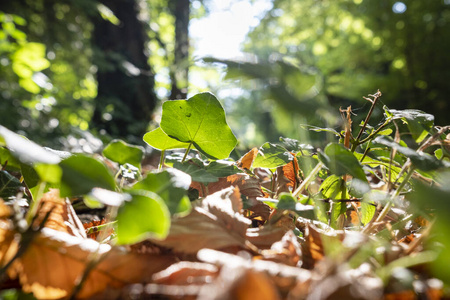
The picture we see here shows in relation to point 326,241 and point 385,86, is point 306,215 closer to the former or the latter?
point 326,241

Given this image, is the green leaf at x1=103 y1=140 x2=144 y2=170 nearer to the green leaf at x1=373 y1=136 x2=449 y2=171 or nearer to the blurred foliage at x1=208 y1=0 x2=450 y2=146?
the green leaf at x1=373 y1=136 x2=449 y2=171

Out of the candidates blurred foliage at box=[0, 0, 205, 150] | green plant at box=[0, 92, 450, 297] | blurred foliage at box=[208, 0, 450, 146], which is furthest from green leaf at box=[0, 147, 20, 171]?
blurred foliage at box=[208, 0, 450, 146]

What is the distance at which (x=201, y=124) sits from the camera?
45 centimetres

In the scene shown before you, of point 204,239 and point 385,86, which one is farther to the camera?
point 385,86

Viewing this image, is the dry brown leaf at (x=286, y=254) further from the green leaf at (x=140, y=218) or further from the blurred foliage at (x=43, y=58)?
the blurred foliage at (x=43, y=58)

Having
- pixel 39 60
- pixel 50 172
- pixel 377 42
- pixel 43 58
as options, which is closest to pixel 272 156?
pixel 50 172

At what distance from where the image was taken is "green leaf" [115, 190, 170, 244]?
0.24 meters

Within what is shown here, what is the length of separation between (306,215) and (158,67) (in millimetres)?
7756

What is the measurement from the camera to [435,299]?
→ 0.25 meters

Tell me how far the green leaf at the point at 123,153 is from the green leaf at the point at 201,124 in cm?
5

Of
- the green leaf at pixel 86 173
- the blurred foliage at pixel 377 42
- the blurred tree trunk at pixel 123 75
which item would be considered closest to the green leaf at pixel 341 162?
the green leaf at pixel 86 173

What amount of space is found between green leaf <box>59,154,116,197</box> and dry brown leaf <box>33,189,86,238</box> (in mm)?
110

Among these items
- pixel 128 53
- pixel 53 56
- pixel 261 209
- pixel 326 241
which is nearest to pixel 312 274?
pixel 326 241

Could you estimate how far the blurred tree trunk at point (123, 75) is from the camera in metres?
3.80
